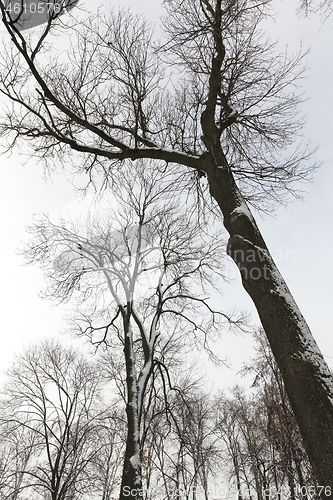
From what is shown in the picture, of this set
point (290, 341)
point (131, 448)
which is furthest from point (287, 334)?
point (131, 448)

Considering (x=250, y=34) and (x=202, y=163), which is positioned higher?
(x=250, y=34)

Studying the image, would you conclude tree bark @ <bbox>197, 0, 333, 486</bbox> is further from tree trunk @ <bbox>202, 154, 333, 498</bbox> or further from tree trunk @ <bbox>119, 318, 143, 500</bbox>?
tree trunk @ <bbox>119, 318, 143, 500</bbox>

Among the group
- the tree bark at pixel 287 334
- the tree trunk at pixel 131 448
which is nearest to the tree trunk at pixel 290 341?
the tree bark at pixel 287 334

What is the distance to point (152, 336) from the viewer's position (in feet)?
27.2

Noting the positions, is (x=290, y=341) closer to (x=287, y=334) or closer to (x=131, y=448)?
(x=287, y=334)

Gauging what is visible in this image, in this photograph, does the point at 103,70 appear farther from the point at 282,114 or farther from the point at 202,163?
the point at 282,114

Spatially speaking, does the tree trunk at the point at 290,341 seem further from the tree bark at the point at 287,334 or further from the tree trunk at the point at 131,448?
the tree trunk at the point at 131,448

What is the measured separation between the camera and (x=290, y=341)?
7.68ft

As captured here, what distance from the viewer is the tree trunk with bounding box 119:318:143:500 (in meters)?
5.50

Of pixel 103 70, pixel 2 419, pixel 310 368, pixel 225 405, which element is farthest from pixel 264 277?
pixel 225 405

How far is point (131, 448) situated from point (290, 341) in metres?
5.29

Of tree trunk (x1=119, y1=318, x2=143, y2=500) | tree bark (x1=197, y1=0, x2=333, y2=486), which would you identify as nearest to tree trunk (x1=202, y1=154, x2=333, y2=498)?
tree bark (x1=197, y1=0, x2=333, y2=486)

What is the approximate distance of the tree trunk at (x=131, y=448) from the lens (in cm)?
550

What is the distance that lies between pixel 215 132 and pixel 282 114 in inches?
69.8
